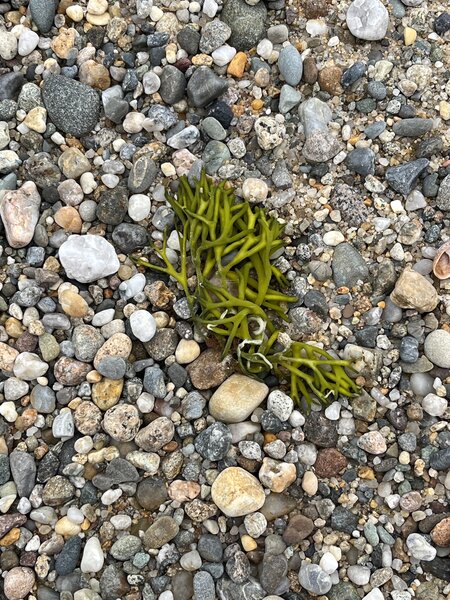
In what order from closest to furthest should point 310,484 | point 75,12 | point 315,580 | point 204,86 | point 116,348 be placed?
1. point 315,580
2. point 310,484
3. point 116,348
4. point 204,86
5. point 75,12

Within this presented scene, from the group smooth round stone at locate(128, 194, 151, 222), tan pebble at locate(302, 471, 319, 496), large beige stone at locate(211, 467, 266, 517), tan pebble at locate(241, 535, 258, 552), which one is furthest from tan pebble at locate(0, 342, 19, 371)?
tan pebble at locate(302, 471, 319, 496)

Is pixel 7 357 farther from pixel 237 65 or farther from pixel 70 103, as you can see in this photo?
pixel 237 65

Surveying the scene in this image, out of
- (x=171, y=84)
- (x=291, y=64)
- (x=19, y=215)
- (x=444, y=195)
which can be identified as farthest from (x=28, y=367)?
(x=444, y=195)

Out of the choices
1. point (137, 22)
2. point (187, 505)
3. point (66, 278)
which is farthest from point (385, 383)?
point (137, 22)

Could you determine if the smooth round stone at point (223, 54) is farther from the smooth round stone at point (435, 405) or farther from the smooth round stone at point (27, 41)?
the smooth round stone at point (435, 405)

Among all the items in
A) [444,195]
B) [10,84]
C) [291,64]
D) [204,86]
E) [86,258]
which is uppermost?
[291,64]

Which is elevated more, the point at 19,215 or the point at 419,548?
the point at 19,215

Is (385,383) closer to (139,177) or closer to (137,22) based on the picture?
(139,177)
